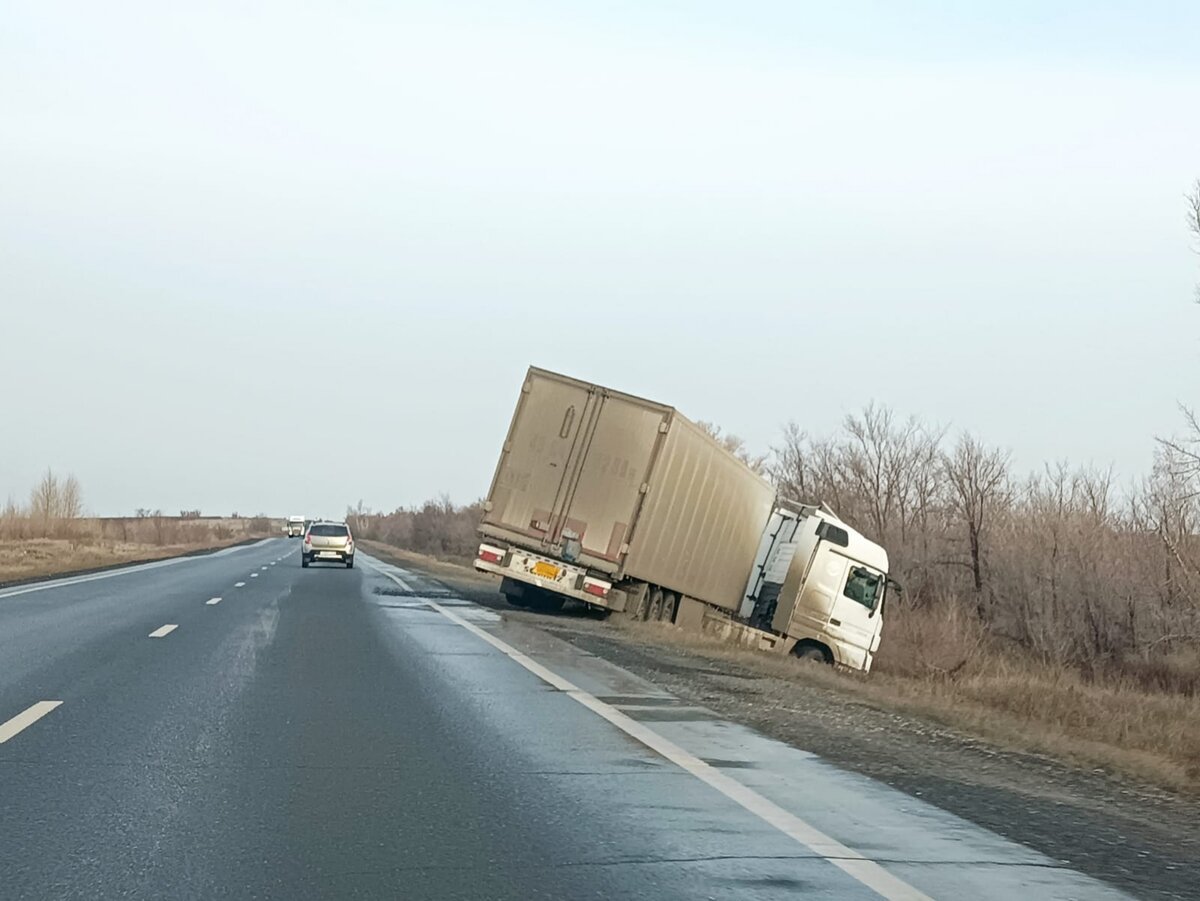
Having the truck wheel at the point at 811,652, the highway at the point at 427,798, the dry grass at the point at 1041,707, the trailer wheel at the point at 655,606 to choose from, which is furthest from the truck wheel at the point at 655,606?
the highway at the point at 427,798

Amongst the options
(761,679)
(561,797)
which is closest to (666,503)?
(761,679)

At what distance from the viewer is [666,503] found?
23531 mm

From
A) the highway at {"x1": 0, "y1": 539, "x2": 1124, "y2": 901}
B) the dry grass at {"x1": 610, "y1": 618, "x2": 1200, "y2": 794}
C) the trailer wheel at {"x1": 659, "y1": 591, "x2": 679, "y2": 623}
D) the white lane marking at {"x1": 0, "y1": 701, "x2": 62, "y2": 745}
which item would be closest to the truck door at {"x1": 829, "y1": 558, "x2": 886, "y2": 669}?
the dry grass at {"x1": 610, "y1": 618, "x2": 1200, "y2": 794}

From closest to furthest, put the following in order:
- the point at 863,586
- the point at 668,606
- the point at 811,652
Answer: the point at 811,652, the point at 668,606, the point at 863,586

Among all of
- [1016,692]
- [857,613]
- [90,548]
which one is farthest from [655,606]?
[90,548]

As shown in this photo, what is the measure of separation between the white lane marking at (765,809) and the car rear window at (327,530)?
39.4 m

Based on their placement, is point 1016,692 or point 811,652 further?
point 811,652

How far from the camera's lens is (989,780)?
8.78 m

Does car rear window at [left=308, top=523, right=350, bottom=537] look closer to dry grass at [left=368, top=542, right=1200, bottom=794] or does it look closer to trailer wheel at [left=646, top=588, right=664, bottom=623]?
dry grass at [left=368, top=542, right=1200, bottom=794]

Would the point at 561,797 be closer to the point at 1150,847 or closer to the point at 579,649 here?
the point at 1150,847

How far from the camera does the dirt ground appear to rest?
21.4ft

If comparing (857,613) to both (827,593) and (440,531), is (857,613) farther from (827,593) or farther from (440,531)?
(440,531)

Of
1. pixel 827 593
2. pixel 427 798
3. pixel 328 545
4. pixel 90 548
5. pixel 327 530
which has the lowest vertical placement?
pixel 90 548

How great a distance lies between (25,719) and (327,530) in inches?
1660
